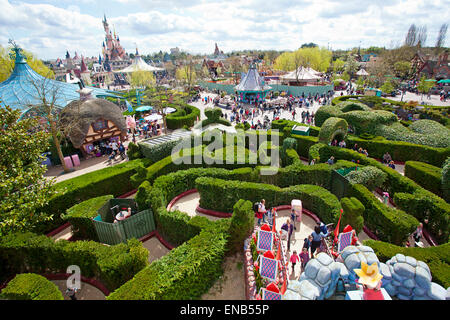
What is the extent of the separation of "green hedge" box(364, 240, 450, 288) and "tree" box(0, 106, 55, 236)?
12910 mm

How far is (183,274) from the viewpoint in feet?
25.9

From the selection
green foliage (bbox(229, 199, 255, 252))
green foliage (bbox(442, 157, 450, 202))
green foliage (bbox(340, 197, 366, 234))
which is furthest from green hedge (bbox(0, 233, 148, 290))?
green foliage (bbox(442, 157, 450, 202))

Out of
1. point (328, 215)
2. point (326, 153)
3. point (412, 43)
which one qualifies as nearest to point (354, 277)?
point (328, 215)

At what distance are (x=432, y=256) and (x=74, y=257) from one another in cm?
1363

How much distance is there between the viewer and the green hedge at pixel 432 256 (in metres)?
7.72

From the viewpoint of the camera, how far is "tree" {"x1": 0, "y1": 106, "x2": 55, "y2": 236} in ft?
27.1

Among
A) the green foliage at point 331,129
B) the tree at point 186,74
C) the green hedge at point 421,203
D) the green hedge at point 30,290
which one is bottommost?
the green hedge at point 421,203

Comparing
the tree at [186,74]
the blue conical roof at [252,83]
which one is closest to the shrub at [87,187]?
the blue conical roof at [252,83]

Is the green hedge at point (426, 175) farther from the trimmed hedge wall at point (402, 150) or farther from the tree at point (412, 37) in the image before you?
the tree at point (412, 37)

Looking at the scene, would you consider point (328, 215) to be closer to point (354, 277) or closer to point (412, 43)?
point (354, 277)

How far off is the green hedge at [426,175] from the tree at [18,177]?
2005 centimetres

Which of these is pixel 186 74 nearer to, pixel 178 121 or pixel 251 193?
pixel 178 121

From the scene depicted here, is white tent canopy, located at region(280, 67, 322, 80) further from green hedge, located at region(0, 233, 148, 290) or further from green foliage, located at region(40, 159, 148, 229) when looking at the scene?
green hedge, located at region(0, 233, 148, 290)
